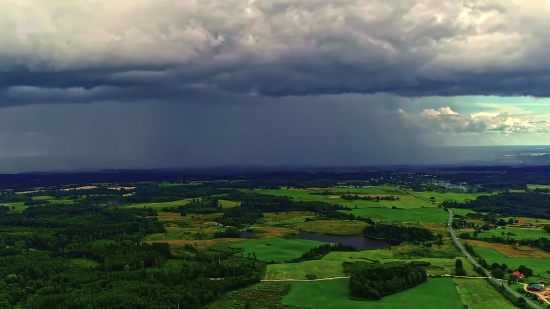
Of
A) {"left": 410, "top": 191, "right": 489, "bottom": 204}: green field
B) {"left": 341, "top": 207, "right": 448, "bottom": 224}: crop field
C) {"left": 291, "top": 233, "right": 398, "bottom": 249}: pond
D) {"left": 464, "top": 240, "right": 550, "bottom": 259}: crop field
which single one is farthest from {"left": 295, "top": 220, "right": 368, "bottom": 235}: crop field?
{"left": 410, "top": 191, "right": 489, "bottom": 204}: green field

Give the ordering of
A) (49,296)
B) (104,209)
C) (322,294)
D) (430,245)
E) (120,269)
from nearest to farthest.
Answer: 1. (49,296)
2. (322,294)
3. (120,269)
4. (430,245)
5. (104,209)

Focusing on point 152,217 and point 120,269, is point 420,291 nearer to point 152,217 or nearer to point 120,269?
point 120,269

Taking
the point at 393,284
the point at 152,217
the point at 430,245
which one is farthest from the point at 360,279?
the point at 152,217

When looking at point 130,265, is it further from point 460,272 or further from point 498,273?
point 498,273

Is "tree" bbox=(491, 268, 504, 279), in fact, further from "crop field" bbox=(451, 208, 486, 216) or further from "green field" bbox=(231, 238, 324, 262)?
"crop field" bbox=(451, 208, 486, 216)

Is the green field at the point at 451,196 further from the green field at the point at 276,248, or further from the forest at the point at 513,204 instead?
the green field at the point at 276,248

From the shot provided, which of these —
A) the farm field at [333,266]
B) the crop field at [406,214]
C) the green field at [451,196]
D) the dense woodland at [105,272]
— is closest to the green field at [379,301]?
the farm field at [333,266]

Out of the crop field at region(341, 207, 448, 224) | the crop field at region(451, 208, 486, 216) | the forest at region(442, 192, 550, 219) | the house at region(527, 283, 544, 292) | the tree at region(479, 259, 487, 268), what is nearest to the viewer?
the house at region(527, 283, 544, 292)

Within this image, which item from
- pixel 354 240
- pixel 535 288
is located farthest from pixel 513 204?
pixel 535 288
